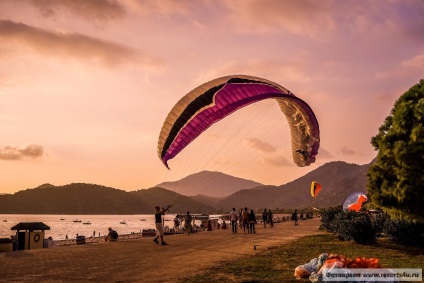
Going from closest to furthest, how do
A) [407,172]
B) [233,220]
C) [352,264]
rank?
1. [352,264]
2. [407,172]
3. [233,220]

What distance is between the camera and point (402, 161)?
1220cm

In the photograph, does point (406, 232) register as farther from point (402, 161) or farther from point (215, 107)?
point (215, 107)

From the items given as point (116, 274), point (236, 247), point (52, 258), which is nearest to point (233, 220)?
point (236, 247)

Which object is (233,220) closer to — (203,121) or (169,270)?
(203,121)

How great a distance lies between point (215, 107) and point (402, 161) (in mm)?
7869

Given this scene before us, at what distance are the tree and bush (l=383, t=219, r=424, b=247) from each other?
15.9 feet

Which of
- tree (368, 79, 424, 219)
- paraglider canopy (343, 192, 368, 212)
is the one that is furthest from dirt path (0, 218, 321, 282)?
paraglider canopy (343, 192, 368, 212)

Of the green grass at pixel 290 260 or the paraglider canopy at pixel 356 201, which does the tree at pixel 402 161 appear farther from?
the paraglider canopy at pixel 356 201

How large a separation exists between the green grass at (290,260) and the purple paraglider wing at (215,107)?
5468 millimetres

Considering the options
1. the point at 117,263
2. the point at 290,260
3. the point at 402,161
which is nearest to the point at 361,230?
the point at 290,260

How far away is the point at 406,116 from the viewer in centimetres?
1277

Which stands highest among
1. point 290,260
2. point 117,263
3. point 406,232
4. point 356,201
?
point 356,201

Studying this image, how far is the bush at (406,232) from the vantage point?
17.5 meters

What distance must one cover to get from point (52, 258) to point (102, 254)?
1.98 metres
